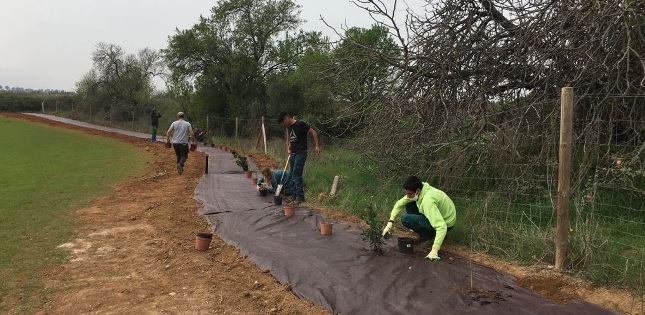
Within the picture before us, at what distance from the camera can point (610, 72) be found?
5.66 metres

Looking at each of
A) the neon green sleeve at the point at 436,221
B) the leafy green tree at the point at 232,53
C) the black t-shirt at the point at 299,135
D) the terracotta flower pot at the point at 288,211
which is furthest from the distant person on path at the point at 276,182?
the leafy green tree at the point at 232,53

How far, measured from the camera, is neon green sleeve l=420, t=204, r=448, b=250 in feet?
13.8

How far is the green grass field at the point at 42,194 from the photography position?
14.0 feet

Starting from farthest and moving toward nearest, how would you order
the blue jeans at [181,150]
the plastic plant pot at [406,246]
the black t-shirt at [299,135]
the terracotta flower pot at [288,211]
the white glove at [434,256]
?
1. the blue jeans at [181,150]
2. the black t-shirt at [299,135]
3. the terracotta flower pot at [288,211]
4. the plastic plant pot at [406,246]
5. the white glove at [434,256]

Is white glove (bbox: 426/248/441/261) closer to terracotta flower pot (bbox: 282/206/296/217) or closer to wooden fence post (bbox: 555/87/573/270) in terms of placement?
wooden fence post (bbox: 555/87/573/270)

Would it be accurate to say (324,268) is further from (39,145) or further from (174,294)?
(39,145)

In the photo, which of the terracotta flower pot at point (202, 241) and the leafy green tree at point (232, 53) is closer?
the terracotta flower pot at point (202, 241)

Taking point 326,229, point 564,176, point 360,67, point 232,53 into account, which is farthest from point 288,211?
point 232,53

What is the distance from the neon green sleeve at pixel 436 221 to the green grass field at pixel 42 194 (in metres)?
3.39

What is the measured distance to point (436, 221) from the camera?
4.30 m

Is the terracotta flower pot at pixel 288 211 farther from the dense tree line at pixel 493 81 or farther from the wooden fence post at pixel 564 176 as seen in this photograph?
the wooden fence post at pixel 564 176

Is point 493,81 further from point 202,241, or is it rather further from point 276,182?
point 202,241

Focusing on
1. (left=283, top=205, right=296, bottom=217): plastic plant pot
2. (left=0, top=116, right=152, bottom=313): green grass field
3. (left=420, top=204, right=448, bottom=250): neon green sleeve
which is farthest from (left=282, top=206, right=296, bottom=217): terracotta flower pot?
(left=0, top=116, right=152, bottom=313): green grass field

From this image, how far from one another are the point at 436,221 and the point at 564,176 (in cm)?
118
